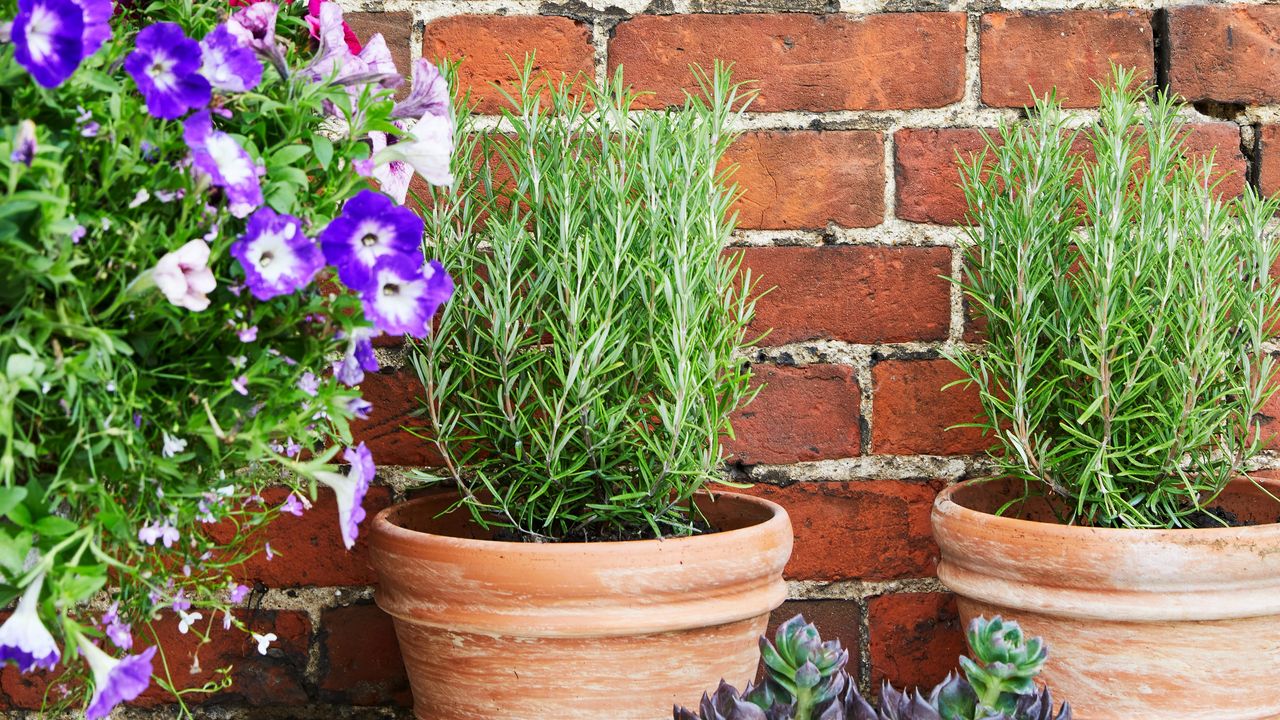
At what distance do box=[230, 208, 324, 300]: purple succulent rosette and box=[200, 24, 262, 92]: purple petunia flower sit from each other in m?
0.08

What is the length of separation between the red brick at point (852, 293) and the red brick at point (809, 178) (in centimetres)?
3

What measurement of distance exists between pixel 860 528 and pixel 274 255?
0.73m

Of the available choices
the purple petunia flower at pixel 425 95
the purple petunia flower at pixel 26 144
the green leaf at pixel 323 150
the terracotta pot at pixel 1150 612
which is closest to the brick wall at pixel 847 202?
the terracotta pot at pixel 1150 612

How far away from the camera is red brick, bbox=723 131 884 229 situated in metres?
1.06

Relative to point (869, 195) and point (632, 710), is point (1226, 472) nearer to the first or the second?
point (869, 195)

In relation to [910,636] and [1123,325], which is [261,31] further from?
[910,636]

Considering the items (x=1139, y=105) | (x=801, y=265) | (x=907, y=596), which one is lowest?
(x=907, y=596)

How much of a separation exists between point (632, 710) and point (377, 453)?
412mm

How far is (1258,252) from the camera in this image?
868 mm

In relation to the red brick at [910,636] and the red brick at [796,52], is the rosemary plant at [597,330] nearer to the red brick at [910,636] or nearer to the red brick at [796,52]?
the red brick at [796,52]

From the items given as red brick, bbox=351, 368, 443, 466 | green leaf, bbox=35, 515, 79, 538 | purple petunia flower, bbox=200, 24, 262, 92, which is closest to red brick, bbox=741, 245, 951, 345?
red brick, bbox=351, 368, 443, 466

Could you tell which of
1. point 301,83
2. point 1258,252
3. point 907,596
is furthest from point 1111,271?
point 301,83

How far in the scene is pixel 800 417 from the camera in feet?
3.47

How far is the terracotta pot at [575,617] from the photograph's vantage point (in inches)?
29.0
